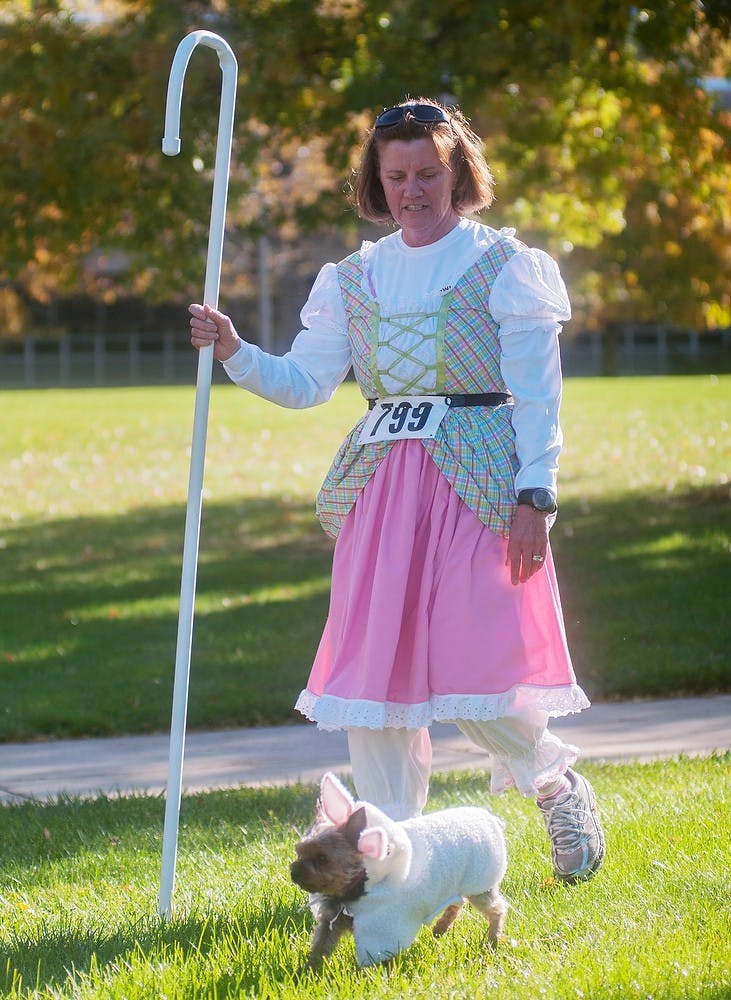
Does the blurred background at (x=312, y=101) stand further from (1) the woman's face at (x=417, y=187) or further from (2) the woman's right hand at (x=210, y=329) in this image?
(2) the woman's right hand at (x=210, y=329)

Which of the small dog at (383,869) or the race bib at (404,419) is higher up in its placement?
the race bib at (404,419)

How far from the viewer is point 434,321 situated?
3.81 metres

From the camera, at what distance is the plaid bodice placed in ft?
12.3

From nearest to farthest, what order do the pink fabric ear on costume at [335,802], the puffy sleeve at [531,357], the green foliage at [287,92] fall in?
the pink fabric ear on costume at [335,802] < the puffy sleeve at [531,357] < the green foliage at [287,92]

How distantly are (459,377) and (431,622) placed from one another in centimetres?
63

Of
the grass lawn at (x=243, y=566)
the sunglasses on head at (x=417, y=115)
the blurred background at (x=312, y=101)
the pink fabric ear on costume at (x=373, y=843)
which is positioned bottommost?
the grass lawn at (x=243, y=566)

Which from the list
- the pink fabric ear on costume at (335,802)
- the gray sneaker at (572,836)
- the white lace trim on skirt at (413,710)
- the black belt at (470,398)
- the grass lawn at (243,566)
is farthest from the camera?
the grass lawn at (243,566)

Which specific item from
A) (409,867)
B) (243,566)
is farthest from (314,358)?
(243,566)

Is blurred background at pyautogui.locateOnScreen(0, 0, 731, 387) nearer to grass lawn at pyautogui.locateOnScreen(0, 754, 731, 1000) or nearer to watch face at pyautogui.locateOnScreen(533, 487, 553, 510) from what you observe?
grass lawn at pyautogui.locateOnScreen(0, 754, 731, 1000)

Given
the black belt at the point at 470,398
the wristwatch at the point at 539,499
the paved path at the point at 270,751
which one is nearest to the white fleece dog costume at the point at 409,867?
the wristwatch at the point at 539,499

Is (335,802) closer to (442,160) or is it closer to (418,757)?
(418,757)

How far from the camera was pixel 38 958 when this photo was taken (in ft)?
11.8

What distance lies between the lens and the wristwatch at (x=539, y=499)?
3.65 metres

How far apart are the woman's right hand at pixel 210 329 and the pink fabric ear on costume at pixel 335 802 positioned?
1096 millimetres
